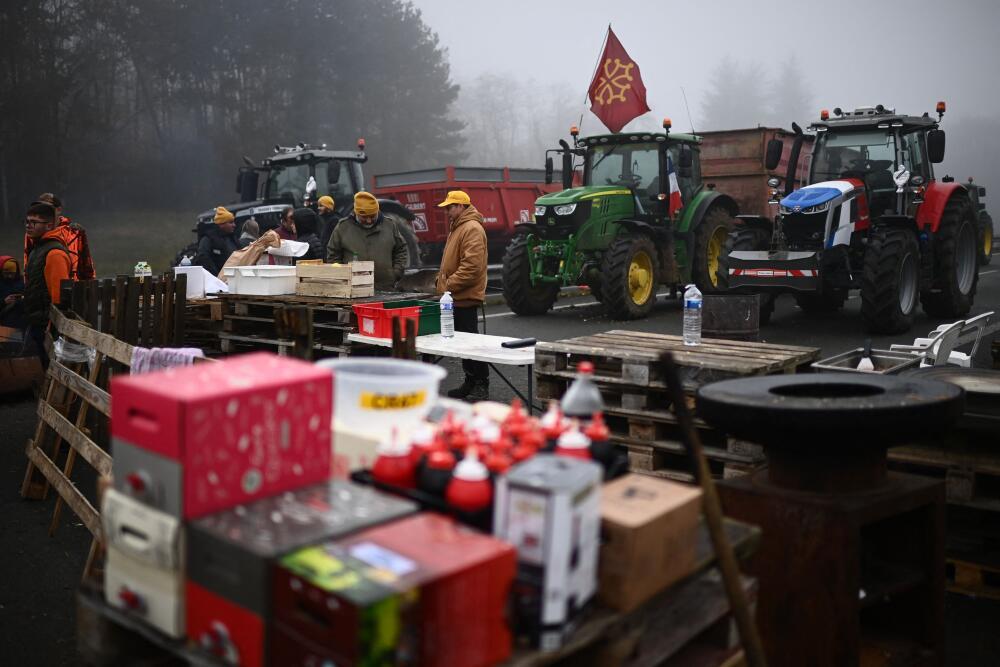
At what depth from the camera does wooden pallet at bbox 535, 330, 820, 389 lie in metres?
4.75

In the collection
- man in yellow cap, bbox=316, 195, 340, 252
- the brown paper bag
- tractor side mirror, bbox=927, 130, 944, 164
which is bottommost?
the brown paper bag

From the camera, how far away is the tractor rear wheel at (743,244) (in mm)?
12141

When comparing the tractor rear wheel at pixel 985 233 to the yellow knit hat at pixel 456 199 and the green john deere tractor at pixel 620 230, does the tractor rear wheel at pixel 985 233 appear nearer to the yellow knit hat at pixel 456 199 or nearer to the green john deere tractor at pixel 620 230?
the green john deere tractor at pixel 620 230

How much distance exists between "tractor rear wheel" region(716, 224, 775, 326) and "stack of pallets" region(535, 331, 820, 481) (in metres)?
6.87

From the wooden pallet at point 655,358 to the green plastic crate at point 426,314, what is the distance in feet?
6.10

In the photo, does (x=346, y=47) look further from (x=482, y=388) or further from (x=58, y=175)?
(x=482, y=388)

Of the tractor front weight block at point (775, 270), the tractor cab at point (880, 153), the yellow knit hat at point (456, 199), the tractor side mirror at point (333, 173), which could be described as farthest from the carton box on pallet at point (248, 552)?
the tractor side mirror at point (333, 173)

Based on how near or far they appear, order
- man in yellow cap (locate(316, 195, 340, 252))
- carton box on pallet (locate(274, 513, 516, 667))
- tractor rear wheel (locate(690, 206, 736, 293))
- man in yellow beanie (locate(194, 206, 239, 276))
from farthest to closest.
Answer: tractor rear wheel (locate(690, 206, 736, 293)) → man in yellow cap (locate(316, 195, 340, 252)) → man in yellow beanie (locate(194, 206, 239, 276)) → carton box on pallet (locate(274, 513, 516, 667))

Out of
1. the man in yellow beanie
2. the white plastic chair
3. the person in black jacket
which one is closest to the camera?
the white plastic chair

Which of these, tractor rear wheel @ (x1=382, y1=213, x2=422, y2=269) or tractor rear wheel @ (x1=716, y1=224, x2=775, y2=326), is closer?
tractor rear wheel @ (x1=716, y1=224, x2=775, y2=326)

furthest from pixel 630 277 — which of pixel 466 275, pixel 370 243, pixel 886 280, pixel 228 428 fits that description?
pixel 228 428

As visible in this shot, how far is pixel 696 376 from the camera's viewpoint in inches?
189

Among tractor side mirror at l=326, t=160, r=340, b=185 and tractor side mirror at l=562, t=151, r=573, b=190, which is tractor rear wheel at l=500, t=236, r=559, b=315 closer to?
tractor side mirror at l=562, t=151, r=573, b=190

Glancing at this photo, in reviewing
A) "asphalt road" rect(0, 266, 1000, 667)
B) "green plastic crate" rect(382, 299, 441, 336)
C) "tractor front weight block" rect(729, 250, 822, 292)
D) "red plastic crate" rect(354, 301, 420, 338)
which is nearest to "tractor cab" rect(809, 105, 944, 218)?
"tractor front weight block" rect(729, 250, 822, 292)
